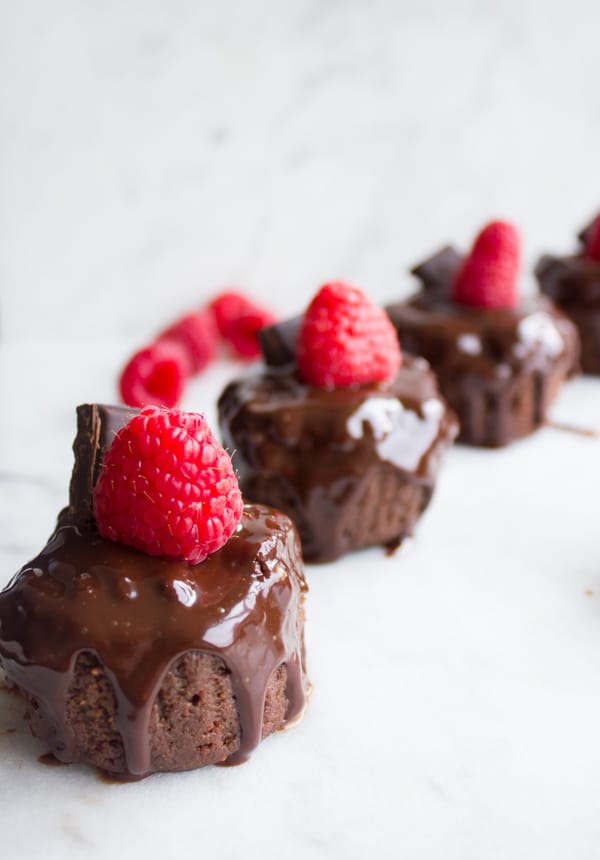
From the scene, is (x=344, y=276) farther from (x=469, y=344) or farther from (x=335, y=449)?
(x=335, y=449)

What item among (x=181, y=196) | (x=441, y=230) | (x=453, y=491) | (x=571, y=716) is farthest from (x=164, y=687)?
(x=441, y=230)

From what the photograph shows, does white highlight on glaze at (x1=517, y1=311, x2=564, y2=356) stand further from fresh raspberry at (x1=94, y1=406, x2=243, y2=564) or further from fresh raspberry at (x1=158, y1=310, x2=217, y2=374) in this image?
fresh raspberry at (x1=94, y1=406, x2=243, y2=564)

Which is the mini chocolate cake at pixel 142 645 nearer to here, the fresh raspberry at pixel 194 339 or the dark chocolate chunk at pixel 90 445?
the dark chocolate chunk at pixel 90 445

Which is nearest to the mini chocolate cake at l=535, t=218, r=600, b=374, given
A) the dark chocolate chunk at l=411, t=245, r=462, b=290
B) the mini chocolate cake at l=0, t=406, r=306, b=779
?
the dark chocolate chunk at l=411, t=245, r=462, b=290

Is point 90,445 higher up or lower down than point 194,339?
higher up

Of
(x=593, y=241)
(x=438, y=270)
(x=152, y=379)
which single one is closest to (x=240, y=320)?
(x=152, y=379)

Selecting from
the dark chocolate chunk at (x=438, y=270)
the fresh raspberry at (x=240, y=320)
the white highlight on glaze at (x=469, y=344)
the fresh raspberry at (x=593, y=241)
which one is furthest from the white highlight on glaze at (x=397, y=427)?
the fresh raspberry at (x=593, y=241)
